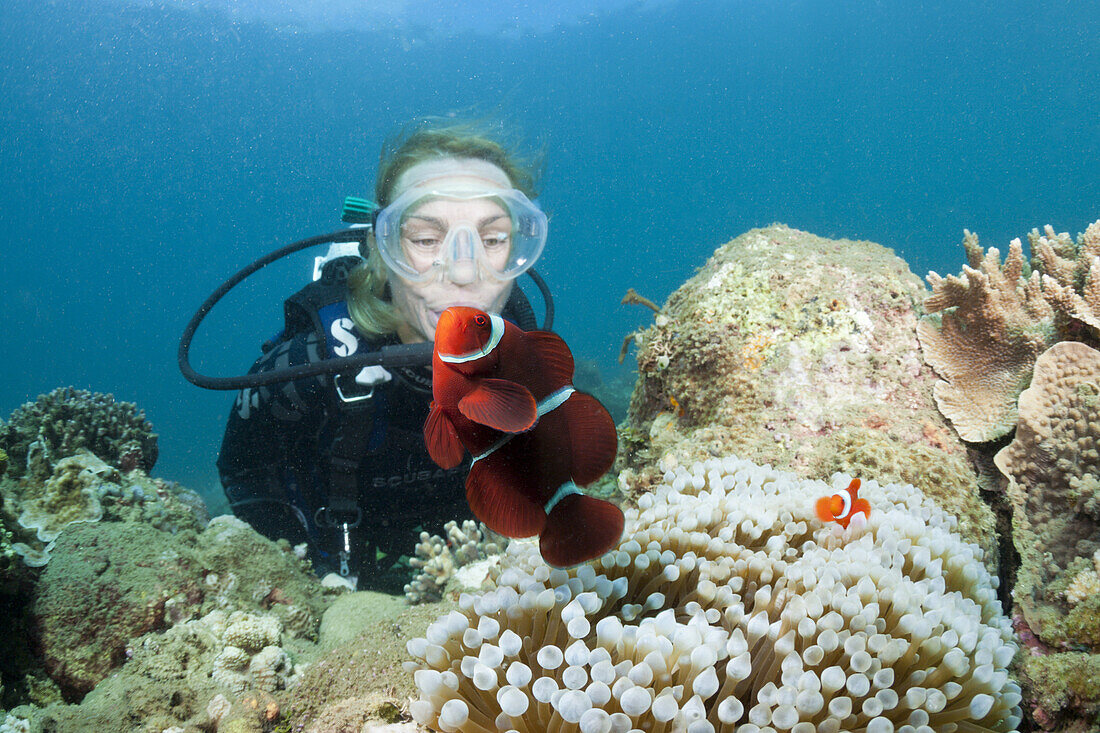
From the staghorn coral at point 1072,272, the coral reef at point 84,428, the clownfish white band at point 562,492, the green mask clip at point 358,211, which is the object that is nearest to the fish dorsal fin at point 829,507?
the clownfish white band at point 562,492

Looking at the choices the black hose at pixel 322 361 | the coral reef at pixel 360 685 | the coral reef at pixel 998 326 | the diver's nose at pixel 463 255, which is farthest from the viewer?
the diver's nose at pixel 463 255

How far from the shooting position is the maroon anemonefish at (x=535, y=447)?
3.05ft

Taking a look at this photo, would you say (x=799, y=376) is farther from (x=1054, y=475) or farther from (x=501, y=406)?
(x=501, y=406)

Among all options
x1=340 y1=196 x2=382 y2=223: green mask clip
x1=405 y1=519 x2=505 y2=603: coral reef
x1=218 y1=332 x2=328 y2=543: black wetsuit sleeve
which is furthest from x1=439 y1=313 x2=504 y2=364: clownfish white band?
x1=218 y1=332 x2=328 y2=543: black wetsuit sleeve

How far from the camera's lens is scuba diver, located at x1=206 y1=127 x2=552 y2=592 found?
365 cm

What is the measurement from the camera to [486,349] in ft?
2.92

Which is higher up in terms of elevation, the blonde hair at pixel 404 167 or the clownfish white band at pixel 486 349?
the blonde hair at pixel 404 167

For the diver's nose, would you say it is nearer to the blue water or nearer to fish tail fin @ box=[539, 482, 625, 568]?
fish tail fin @ box=[539, 482, 625, 568]

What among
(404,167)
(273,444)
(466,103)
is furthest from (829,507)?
(466,103)

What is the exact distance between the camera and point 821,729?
938 millimetres

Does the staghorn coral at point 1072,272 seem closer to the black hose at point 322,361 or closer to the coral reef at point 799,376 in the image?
the coral reef at point 799,376

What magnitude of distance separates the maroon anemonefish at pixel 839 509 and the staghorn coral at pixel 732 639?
0.13ft

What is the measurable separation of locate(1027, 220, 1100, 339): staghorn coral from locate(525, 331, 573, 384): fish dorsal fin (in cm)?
254

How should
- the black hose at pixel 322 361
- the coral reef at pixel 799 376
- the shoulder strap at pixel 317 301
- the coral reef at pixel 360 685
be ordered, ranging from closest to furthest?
the coral reef at pixel 360 685 < the coral reef at pixel 799 376 < the black hose at pixel 322 361 < the shoulder strap at pixel 317 301
